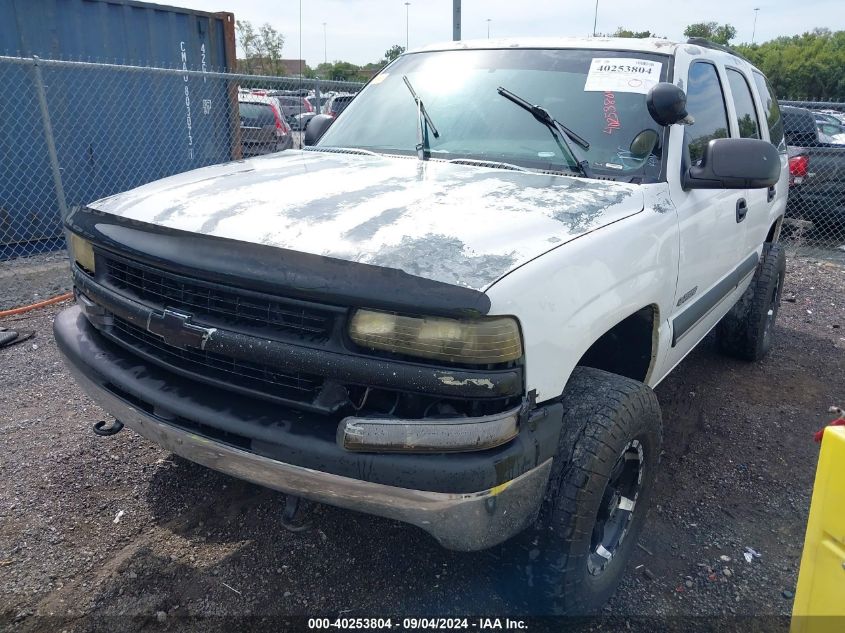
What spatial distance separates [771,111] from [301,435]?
14.1 ft

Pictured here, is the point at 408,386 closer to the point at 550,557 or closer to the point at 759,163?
the point at 550,557

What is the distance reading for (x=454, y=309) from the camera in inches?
67.8

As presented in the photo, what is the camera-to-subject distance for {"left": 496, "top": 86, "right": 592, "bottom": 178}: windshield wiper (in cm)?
275

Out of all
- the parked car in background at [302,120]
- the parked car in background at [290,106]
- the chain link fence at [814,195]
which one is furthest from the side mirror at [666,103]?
the parked car in background at [290,106]

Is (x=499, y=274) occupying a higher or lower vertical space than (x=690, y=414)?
higher

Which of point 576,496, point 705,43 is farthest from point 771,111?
point 576,496

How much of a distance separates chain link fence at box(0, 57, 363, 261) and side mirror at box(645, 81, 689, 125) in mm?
4305

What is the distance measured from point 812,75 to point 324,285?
49.0m

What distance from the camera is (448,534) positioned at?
1.87m

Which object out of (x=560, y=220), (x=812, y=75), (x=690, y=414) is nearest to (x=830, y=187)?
(x=690, y=414)

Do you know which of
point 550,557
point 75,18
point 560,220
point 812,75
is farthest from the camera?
point 812,75

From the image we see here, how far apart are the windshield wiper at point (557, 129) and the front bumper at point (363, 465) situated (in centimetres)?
124

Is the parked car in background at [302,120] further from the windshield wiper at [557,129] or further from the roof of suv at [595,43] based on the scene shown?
the windshield wiper at [557,129]

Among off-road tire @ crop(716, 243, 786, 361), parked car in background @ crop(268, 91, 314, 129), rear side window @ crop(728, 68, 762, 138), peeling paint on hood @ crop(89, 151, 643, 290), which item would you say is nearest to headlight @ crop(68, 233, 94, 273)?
peeling paint on hood @ crop(89, 151, 643, 290)
